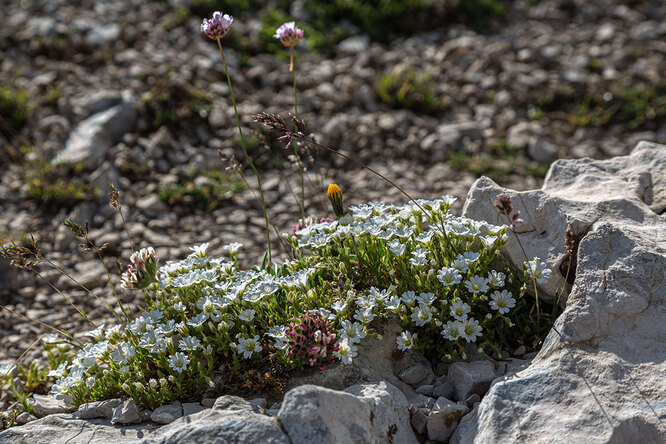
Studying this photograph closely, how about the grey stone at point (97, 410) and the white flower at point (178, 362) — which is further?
the grey stone at point (97, 410)

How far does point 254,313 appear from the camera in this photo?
3508mm

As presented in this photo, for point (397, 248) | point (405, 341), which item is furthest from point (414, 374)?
point (397, 248)

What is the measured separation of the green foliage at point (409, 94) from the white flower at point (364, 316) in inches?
181

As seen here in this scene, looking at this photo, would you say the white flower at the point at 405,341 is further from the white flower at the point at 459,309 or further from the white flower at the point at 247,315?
the white flower at the point at 247,315

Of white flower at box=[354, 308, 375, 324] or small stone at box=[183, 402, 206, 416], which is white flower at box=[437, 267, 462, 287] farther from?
small stone at box=[183, 402, 206, 416]

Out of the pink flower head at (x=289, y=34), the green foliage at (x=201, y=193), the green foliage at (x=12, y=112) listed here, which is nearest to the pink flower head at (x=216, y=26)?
the pink flower head at (x=289, y=34)

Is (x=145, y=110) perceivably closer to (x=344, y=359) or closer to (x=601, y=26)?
(x=344, y=359)

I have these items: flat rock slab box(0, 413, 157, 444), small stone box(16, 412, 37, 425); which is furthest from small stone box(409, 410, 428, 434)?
small stone box(16, 412, 37, 425)

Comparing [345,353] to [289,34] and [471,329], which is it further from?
[289,34]

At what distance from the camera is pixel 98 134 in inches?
258

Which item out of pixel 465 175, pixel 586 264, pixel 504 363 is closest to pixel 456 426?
pixel 504 363

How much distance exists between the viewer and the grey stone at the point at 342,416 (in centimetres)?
272

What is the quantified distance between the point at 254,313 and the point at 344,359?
0.64 m

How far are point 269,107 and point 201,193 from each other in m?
1.68
